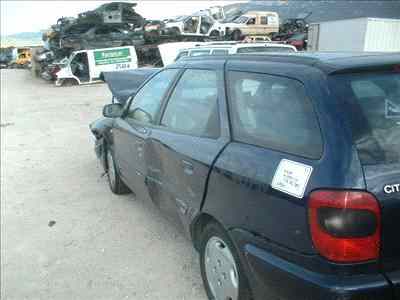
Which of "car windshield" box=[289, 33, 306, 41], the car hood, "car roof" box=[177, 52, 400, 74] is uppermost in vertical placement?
"car roof" box=[177, 52, 400, 74]

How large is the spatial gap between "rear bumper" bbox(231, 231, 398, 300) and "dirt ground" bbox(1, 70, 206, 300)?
3.30ft

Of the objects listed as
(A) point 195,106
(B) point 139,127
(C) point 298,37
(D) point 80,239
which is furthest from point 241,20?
(A) point 195,106

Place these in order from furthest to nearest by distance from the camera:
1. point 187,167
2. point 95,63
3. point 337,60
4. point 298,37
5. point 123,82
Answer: point 298,37
point 95,63
point 123,82
point 187,167
point 337,60

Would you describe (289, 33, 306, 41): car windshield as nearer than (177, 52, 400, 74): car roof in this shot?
No

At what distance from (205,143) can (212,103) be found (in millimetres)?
276

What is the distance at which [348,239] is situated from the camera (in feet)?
6.31

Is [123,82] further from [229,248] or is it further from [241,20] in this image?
[241,20]

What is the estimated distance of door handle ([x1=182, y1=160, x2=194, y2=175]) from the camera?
2889 millimetres

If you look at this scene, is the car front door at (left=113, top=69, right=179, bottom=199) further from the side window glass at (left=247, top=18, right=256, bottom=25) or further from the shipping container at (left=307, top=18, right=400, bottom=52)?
the side window glass at (left=247, top=18, right=256, bottom=25)

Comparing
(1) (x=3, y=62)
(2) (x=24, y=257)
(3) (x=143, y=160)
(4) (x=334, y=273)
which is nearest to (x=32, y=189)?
(2) (x=24, y=257)

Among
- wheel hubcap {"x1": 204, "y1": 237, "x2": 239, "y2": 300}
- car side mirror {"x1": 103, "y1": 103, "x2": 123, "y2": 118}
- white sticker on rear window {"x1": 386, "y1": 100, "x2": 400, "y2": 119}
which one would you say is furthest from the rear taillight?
car side mirror {"x1": 103, "y1": 103, "x2": 123, "y2": 118}

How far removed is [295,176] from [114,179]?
142 inches

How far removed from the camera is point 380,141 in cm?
196

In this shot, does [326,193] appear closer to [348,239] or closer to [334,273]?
[348,239]
